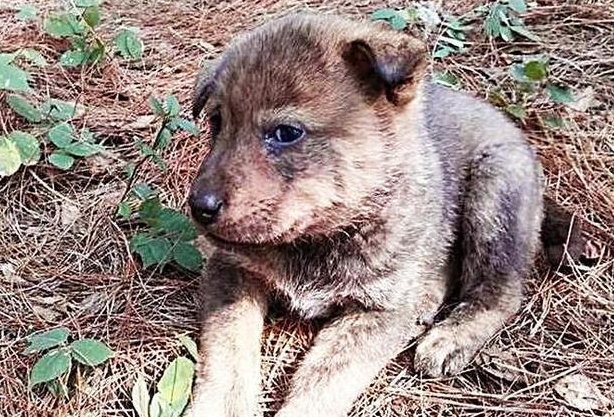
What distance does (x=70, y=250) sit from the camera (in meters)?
4.00

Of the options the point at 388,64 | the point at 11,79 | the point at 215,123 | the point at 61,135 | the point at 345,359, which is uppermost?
the point at 388,64

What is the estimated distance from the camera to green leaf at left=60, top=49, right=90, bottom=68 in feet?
16.5

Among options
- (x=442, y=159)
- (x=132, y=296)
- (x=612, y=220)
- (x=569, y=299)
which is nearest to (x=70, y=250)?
(x=132, y=296)

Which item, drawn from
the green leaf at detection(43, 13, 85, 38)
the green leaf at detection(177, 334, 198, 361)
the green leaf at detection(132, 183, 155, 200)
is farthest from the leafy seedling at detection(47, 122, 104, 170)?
the green leaf at detection(177, 334, 198, 361)

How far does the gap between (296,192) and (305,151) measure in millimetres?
143

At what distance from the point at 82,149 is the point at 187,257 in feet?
2.93

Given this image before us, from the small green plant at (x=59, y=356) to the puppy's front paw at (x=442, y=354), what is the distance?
1168 millimetres

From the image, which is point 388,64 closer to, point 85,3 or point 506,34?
point 506,34

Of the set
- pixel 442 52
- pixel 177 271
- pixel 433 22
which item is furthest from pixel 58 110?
pixel 433 22

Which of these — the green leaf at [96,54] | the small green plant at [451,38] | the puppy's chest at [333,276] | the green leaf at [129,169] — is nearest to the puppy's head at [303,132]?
the puppy's chest at [333,276]

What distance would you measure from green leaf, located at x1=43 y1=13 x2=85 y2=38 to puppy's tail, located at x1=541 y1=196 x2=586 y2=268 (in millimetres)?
2605

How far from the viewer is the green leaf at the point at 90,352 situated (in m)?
3.25

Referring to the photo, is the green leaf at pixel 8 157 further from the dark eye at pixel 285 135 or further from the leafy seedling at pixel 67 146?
the dark eye at pixel 285 135

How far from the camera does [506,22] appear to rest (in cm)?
546
